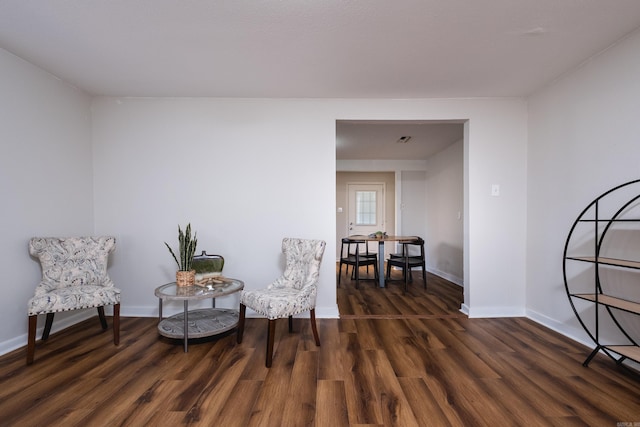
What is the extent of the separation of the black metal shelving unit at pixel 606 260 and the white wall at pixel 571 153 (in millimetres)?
108

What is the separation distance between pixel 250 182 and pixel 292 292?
1.32 metres

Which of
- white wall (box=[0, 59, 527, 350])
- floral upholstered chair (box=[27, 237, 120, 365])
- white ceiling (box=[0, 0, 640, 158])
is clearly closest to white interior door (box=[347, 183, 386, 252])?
white wall (box=[0, 59, 527, 350])

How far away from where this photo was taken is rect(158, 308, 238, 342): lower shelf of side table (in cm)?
230

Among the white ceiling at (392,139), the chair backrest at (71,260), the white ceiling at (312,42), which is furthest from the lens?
the white ceiling at (392,139)

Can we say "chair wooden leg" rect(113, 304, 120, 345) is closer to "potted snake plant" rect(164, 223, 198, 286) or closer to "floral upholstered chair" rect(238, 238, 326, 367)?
"potted snake plant" rect(164, 223, 198, 286)

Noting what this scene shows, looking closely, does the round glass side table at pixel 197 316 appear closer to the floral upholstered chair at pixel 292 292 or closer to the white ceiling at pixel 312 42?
the floral upholstered chair at pixel 292 292

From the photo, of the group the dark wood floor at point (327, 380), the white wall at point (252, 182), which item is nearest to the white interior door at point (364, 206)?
the white wall at point (252, 182)

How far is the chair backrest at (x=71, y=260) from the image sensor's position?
228 cm

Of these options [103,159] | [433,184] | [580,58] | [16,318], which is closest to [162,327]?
[16,318]

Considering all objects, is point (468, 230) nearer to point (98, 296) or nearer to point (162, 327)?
point (162, 327)

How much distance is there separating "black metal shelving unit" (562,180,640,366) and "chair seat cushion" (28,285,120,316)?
138 inches

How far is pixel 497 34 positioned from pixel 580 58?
0.94 metres

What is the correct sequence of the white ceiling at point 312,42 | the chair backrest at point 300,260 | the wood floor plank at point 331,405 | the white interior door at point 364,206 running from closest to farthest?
the wood floor plank at point 331,405
the white ceiling at point 312,42
the chair backrest at point 300,260
the white interior door at point 364,206

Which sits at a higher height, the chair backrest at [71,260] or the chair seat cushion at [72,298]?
the chair backrest at [71,260]
